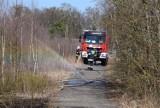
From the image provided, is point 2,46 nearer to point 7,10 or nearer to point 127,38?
point 7,10

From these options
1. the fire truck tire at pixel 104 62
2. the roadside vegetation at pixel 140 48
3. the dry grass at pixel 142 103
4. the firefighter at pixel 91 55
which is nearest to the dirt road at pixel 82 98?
the dry grass at pixel 142 103

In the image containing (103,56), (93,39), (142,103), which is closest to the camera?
(142,103)

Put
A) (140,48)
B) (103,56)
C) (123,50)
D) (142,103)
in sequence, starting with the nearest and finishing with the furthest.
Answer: (142,103) → (140,48) → (123,50) → (103,56)

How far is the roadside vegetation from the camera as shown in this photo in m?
13.5

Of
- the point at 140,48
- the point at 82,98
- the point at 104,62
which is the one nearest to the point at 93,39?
the point at 104,62

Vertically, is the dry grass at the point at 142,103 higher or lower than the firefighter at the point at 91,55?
higher

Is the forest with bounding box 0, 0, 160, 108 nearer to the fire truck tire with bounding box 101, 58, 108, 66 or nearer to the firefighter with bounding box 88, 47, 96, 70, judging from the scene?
the firefighter with bounding box 88, 47, 96, 70

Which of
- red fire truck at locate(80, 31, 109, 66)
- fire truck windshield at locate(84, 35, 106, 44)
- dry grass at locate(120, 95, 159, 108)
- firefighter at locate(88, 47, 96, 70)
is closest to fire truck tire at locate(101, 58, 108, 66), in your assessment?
red fire truck at locate(80, 31, 109, 66)

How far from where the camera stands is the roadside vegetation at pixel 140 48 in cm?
1348

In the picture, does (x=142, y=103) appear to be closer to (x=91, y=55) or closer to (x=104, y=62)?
(x=91, y=55)

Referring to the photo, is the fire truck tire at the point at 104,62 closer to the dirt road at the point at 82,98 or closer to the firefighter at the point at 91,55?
the firefighter at the point at 91,55

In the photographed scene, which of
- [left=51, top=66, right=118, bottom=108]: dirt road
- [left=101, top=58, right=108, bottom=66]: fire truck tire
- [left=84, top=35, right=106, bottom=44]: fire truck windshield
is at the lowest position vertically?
[left=101, top=58, right=108, bottom=66]: fire truck tire

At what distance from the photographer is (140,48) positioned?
14.8 m

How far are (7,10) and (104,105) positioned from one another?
514 cm
